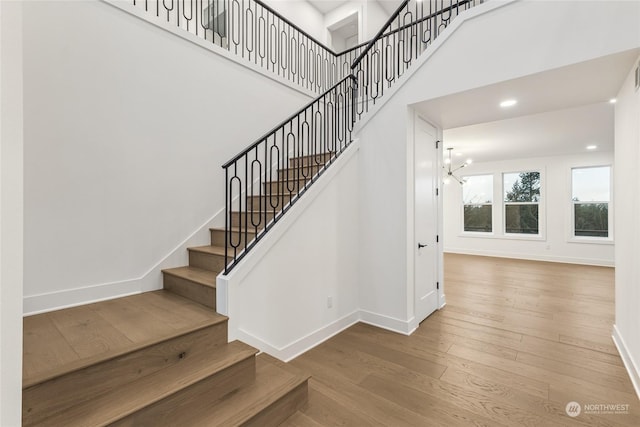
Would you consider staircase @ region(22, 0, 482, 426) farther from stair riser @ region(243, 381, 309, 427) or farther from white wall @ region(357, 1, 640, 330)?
white wall @ region(357, 1, 640, 330)

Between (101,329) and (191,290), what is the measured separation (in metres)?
0.67

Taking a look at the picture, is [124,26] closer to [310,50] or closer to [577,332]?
[310,50]

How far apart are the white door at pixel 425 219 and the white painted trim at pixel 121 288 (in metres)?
2.34

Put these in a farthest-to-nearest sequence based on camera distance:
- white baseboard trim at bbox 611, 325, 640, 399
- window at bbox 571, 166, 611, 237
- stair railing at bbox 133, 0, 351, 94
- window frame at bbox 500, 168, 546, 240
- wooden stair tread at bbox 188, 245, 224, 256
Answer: window frame at bbox 500, 168, 546, 240
window at bbox 571, 166, 611, 237
stair railing at bbox 133, 0, 351, 94
wooden stair tread at bbox 188, 245, 224, 256
white baseboard trim at bbox 611, 325, 640, 399

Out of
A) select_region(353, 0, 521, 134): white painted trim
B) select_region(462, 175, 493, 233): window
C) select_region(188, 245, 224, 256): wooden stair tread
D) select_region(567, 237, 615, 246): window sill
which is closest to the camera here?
select_region(353, 0, 521, 134): white painted trim

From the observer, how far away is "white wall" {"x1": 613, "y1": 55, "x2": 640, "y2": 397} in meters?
2.17

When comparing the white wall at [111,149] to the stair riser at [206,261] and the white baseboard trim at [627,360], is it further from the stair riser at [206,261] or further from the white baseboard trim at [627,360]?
the white baseboard trim at [627,360]

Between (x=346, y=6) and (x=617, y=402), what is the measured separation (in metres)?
7.25

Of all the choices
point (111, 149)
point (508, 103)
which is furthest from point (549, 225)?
point (111, 149)

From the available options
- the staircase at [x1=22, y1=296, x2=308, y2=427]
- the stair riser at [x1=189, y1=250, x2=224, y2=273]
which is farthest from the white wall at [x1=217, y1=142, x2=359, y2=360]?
the stair riser at [x1=189, y1=250, x2=224, y2=273]

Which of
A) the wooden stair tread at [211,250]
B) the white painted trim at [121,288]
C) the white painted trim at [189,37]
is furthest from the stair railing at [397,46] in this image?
the white painted trim at [121,288]

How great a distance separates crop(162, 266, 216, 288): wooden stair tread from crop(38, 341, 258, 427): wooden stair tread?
0.57 metres
